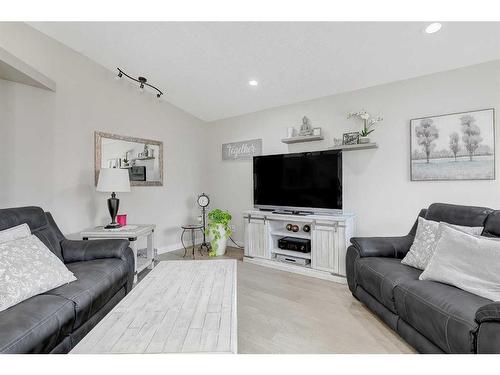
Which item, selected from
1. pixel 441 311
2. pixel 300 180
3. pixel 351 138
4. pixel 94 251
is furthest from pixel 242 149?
pixel 441 311

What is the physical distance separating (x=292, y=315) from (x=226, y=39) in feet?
8.75

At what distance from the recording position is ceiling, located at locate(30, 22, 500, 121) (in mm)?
2172

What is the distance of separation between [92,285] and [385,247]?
2371 millimetres

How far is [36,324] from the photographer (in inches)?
47.6

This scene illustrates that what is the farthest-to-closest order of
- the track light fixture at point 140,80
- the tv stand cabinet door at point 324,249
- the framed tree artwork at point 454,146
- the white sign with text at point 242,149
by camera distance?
the white sign with text at point 242,149 → the track light fixture at point 140,80 → the tv stand cabinet door at point 324,249 → the framed tree artwork at point 454,146

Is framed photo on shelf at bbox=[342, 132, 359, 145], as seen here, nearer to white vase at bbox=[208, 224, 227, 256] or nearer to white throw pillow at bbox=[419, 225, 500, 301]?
white throw pillow at bbox=[419, 225, 500, 301]

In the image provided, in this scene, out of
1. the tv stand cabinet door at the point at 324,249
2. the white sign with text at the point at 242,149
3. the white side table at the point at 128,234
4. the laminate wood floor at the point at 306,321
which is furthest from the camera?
the white sign with text at the point at 242,149

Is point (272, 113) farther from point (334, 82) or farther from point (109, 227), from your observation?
point (109, 227)

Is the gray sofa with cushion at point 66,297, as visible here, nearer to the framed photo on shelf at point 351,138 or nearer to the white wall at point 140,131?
the white wall at point 140,131

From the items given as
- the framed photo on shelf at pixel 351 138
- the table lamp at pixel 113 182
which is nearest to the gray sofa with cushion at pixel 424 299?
the framed photo on shelf at pixel 351 138

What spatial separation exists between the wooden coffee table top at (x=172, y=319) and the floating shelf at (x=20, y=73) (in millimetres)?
2237

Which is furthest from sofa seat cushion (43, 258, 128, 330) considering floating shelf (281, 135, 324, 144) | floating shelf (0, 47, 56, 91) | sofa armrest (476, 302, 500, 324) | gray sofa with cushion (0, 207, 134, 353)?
floating shelf (281, 135, 324, 144)

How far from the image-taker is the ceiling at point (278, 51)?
2172mm

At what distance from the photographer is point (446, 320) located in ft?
4.17
